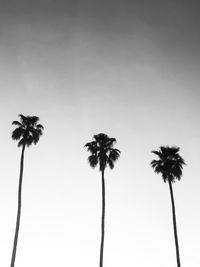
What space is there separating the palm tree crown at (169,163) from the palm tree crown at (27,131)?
546 inches

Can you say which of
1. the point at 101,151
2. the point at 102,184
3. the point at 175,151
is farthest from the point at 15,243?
the point at 175,151

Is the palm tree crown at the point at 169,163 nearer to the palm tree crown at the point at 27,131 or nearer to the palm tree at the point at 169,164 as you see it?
the palm tree at the point at 169,164

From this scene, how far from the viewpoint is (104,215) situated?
35.0m

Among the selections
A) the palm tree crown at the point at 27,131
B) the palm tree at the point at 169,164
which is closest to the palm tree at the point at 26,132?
the palm tree crown at the point at 27,131

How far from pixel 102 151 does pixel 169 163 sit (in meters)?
7.83

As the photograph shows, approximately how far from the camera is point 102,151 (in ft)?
126

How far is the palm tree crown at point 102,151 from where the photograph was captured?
125ft

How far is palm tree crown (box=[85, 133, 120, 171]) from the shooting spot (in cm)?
3803

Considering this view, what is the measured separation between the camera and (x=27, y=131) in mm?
36938

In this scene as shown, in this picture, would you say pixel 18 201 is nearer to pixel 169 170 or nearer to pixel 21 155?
pixel 21 155

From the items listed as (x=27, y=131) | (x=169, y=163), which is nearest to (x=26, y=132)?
(x=27, y=131)

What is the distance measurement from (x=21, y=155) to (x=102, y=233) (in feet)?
39.9

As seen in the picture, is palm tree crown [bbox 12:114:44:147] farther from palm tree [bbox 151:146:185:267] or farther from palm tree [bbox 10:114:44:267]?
palm tree [bbox 151:146:185:267]

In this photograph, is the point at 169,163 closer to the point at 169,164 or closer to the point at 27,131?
the point at 169,164
